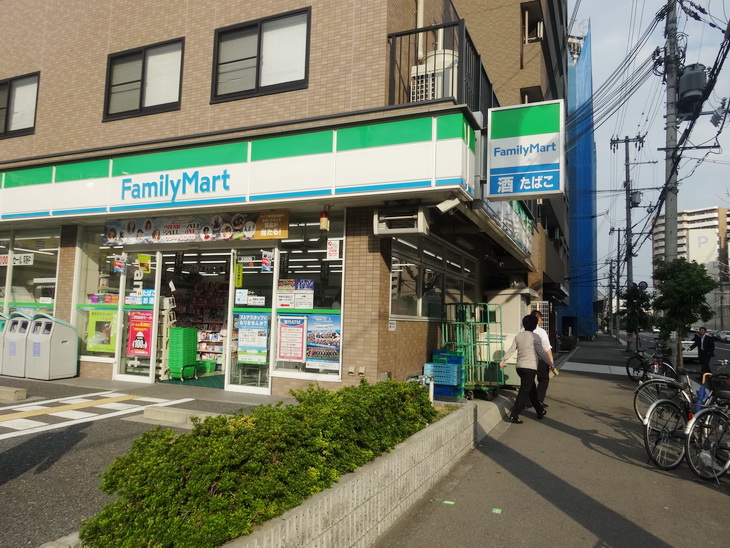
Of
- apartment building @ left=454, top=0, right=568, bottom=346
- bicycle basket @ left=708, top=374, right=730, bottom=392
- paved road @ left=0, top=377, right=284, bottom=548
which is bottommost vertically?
paved road @ left=0, top=377, right=284, bottom=548

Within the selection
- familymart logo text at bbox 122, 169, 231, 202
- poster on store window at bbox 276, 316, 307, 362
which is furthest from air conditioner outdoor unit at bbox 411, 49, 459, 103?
poster on store window at bbox 276, 316, 307, 362

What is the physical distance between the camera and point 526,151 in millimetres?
8297

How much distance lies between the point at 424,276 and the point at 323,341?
2702 mm

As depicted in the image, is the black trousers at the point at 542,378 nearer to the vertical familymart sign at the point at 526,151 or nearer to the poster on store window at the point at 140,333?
the vertical familymart sign at the point at 526,151

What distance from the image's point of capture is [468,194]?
7750mm

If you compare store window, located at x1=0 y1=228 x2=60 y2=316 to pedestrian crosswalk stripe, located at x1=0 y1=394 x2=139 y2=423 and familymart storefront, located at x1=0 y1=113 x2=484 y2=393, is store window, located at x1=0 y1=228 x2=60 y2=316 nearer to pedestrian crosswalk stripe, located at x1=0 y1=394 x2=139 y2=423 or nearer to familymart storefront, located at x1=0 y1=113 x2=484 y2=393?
familymart storefront, located at x1=0 y1=113 x2=484 y2=393

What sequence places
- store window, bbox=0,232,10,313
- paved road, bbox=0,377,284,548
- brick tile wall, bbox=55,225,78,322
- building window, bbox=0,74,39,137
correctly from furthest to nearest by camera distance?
building window, bbox=0,74,39,137 < store window, bbox=0,232,10,313 < brick tile wall, bbox=55,225,78,322 < paved road, bbox=0,377,284,548

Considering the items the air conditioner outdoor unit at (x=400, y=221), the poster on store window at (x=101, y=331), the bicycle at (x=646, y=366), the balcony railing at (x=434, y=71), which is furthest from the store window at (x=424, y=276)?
the poster on store window at (x=101, y=331)

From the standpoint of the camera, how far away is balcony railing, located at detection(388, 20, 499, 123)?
827 centimetres

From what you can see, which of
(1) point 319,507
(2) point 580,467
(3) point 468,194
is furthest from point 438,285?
(1) point 319,507

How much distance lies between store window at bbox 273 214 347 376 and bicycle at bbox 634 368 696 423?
4.78m

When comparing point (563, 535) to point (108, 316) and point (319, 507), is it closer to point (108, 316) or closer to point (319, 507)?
point (319, 507)

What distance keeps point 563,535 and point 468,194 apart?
488cm

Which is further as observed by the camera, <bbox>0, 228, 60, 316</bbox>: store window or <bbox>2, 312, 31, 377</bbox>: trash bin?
<bbox>0, 228, 60, 316</bbox>: store window
